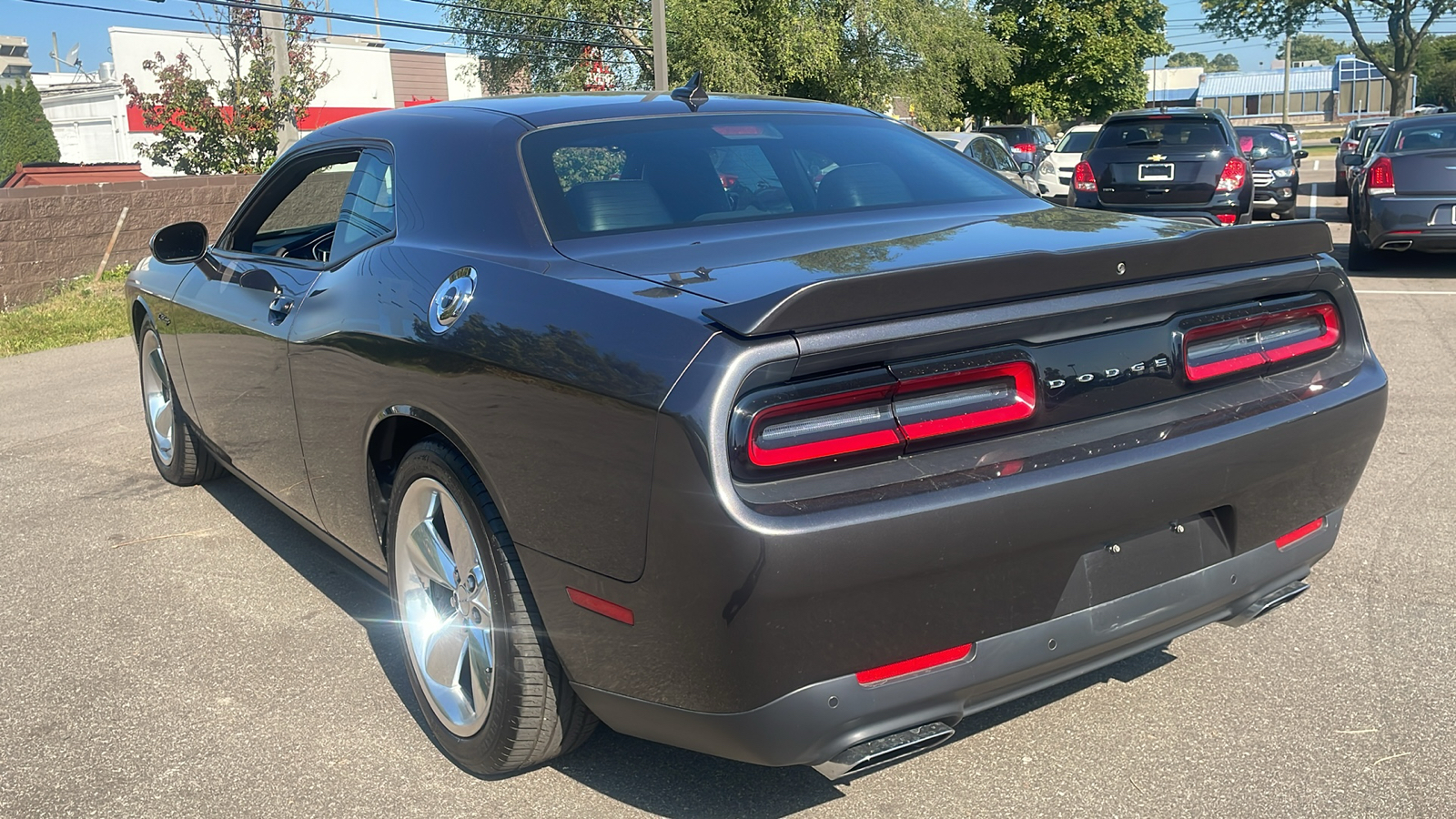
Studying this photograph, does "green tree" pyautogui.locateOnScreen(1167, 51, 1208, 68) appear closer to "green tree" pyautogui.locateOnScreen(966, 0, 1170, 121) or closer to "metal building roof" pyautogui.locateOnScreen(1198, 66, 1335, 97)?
"metal building roof" pyautogui.locateOnScreen(1198, 66, 1335, 97)

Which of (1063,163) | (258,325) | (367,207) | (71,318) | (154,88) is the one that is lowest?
(71,318)

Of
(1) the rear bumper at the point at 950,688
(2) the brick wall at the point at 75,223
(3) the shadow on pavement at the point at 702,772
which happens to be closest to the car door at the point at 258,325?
(3) the shadow on pavement at the point at 702,772

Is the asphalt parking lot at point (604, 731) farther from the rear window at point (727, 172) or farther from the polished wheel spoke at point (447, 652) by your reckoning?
the rear window at point (727, 172)

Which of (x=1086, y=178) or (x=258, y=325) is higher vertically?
(x=258, y=325)

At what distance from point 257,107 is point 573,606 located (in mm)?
17875

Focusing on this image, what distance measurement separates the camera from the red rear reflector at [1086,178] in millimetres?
13617

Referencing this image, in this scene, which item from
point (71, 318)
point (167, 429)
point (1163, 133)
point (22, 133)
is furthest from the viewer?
point (22, 133)

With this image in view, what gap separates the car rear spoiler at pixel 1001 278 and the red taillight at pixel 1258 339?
0.45ft

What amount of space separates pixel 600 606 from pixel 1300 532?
1660mm

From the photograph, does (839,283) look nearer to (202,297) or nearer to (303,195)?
(202,297)

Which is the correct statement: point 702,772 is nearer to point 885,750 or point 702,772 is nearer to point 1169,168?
point 885,750

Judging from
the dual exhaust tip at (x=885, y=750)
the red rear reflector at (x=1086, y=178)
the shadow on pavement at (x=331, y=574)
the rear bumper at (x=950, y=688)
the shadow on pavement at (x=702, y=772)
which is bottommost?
the shadow on pavement at (x=331, y=574)

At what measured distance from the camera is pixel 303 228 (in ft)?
16.7

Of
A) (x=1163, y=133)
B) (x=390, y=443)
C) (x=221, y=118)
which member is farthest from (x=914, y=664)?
(x=221, y=118)
